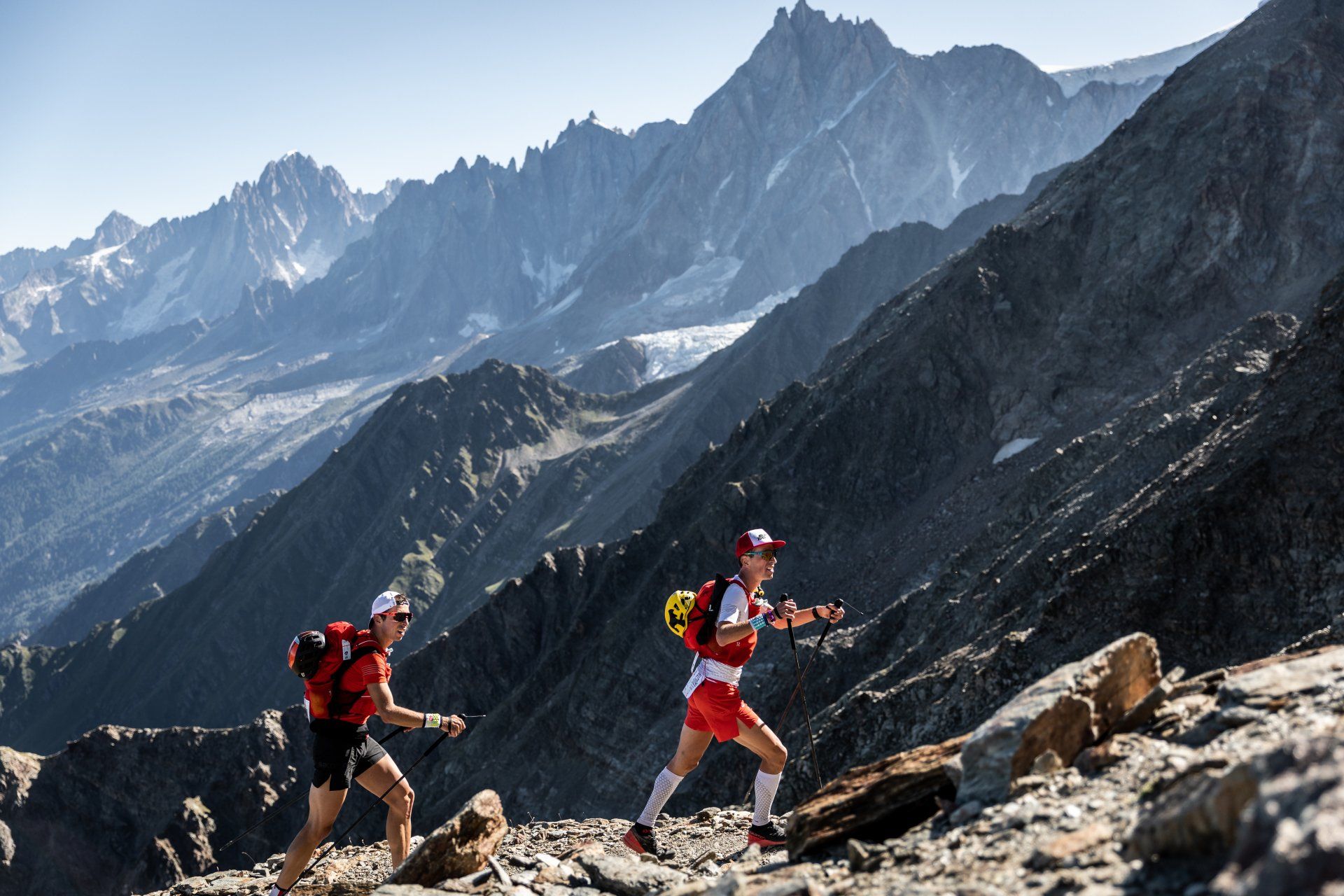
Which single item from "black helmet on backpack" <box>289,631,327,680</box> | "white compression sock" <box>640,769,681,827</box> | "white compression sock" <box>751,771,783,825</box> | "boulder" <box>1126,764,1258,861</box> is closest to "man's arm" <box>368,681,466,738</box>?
"black helmet on backpack" <box>289,631,327,680</box>

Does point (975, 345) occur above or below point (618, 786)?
above

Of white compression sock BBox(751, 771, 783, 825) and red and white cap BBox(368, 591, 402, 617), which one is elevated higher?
red and white cap BBox(368, 591, 402, 617)

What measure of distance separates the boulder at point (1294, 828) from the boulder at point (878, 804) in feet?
9.45

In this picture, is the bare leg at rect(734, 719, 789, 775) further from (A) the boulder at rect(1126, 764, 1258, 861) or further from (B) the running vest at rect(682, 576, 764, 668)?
(A) the boulder at rect(1126, 764, 1258, 861)

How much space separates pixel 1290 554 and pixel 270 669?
141m

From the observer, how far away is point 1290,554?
60.4 feet

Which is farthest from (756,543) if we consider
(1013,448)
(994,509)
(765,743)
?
(1013,448)

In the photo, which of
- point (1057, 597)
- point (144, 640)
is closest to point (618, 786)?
point (1057, 597)

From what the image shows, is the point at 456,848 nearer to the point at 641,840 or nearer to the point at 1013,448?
the point at 641,840

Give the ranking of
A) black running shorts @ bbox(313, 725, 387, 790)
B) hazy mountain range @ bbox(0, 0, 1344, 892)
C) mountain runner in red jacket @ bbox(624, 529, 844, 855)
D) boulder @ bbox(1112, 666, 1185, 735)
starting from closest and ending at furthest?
boulder @ bbox(1112, 666, 1185, 735)
mountain runner in red jacket @ bbox(624, 529, 844, 855)
black running shorts @ bbox(313, 725, 387, 790)
hazy mountain range @ bbox(0, 0, 1344, 892)

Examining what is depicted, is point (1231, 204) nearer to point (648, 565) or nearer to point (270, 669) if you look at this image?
point (648, 565)

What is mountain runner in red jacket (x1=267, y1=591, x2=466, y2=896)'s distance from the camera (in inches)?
390

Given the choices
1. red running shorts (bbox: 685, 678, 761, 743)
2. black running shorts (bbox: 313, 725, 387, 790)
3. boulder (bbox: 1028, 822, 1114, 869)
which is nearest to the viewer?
boulder (bbox: 1028, 822, 1114, 869)

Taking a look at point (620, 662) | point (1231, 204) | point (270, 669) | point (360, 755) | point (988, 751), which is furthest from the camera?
point (270, 669)
